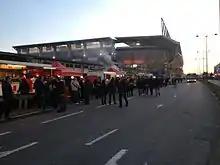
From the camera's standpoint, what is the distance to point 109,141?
11781 millimetres

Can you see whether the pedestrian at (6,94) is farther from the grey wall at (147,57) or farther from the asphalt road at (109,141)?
the grey wall at (147,57)

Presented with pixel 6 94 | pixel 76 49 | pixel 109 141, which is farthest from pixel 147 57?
pixel 109 141

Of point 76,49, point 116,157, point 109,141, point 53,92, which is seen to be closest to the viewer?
point 116,157

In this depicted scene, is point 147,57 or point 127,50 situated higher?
point 127,50

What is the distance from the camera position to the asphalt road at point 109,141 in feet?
30.2

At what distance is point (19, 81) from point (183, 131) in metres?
13.6

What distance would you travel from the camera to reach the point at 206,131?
14.1 meters

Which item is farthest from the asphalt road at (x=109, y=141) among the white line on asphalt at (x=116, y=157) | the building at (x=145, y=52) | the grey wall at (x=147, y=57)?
the grey wall at (x=147, y=57)

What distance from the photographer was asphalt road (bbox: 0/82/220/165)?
9.20 metres

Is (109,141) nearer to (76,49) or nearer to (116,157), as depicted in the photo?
(116,157)

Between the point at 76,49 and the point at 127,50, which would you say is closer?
the point at 76,49

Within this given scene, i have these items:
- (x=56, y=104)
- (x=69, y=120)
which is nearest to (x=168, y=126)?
(x=69, y=120)

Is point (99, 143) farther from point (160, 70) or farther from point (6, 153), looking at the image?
point (160, 70)

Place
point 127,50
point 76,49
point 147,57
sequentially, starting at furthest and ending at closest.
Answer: point 127,50, point 147,57, point 76,49
